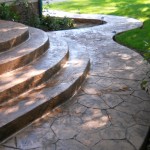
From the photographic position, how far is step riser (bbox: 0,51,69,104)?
12.6 ft

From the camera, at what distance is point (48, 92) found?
164 inches

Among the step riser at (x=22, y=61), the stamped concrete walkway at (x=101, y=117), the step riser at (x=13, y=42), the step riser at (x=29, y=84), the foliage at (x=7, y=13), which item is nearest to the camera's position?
the stamped concrete walkway at (x=101, y=117)

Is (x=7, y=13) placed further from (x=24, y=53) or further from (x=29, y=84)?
(x=29, y=84)

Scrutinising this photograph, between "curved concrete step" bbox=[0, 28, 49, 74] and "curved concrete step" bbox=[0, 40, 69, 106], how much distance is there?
81 millimetres

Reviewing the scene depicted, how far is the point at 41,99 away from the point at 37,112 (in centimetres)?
22

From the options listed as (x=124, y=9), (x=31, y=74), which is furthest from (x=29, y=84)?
(x=124, y=9)

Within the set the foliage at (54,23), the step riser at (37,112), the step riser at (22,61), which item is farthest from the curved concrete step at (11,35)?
the foliage at (54,23)

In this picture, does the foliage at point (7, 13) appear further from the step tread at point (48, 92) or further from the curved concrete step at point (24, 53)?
the step tread at point (48, 92)

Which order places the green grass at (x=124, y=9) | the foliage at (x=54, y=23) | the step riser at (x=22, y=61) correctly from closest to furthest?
the step riser at (x=22, y=61) → the green grass at (x=124, y=9) → the foliage at (x=54, y=23)

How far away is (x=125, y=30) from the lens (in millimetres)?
8578

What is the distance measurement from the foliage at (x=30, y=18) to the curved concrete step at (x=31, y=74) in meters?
3.18

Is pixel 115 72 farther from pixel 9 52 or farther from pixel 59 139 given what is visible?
pixel 59 139

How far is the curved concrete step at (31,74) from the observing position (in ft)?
12.8

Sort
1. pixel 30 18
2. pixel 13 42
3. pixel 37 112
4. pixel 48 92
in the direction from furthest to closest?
pixel 30 18 → pixel 13 42 → pixel 48 92 → pixel 37 112
